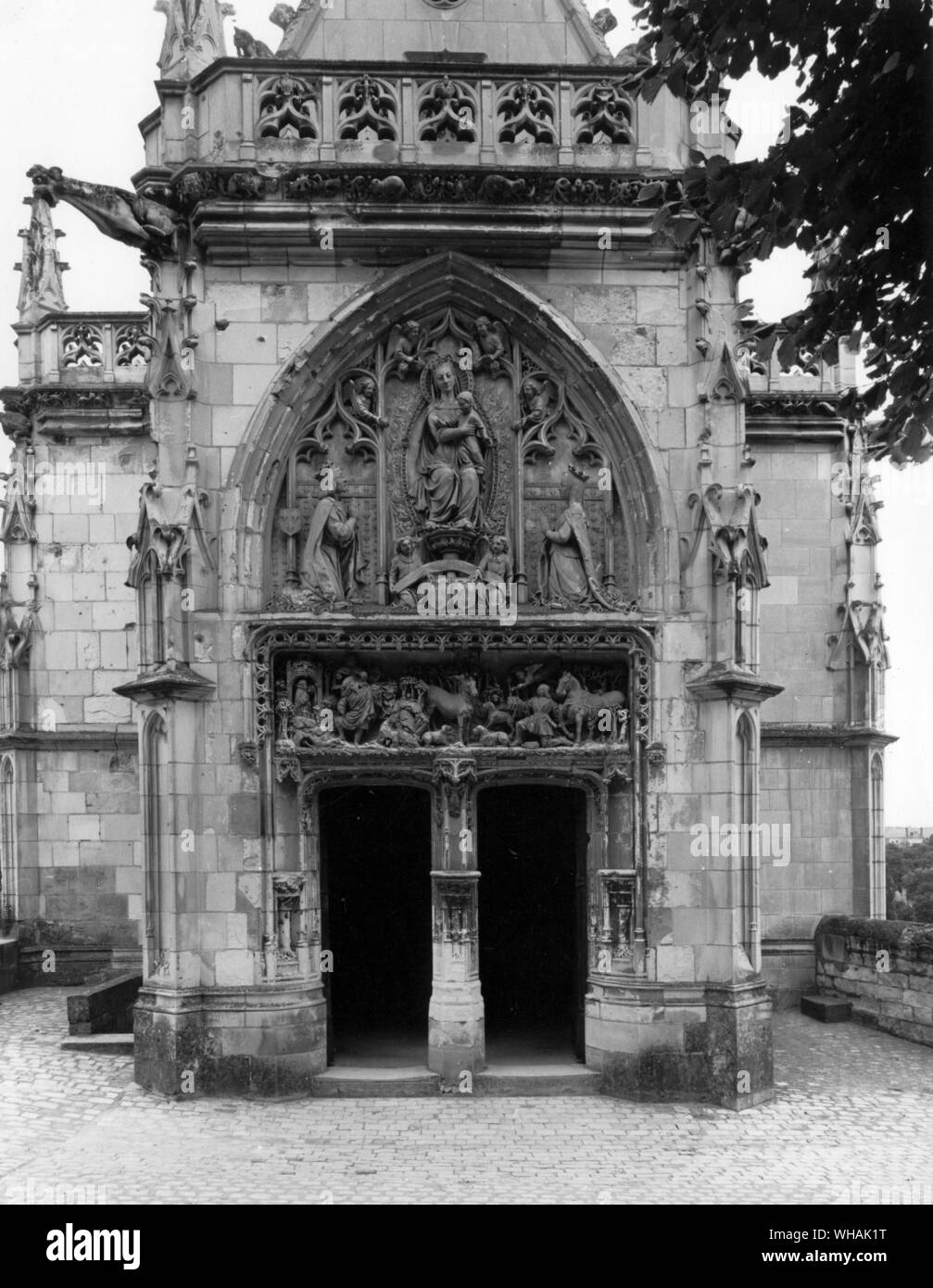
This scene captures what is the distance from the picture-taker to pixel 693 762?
11.4 metres

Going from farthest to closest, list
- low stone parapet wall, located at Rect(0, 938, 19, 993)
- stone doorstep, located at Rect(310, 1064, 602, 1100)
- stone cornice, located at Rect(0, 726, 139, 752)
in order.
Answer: stone cornice, located at Rect(0, 726, 139, 752)
low stone parapet wall, located at Rect(0, 938, 19, 993)
stone doorstep, located at Rect(310, 1064, 602, 1100)

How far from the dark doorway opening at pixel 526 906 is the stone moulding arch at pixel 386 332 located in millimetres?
3372

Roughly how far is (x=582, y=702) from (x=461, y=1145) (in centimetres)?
406

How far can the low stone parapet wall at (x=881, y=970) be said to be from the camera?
12.9 meters

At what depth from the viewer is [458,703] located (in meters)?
11.5

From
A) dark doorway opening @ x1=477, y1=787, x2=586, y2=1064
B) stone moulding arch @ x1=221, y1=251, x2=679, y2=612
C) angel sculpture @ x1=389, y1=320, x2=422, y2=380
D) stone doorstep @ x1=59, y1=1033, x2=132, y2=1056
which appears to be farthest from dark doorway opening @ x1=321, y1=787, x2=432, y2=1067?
angel sculpture @ x1=389, y1=320, x2=422, y2=380

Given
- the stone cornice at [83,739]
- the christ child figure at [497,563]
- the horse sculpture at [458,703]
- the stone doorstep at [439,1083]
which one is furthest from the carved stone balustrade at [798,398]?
the stone cornice at [83,739]

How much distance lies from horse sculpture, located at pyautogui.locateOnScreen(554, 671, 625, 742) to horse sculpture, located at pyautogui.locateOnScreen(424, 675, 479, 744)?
2.71ft

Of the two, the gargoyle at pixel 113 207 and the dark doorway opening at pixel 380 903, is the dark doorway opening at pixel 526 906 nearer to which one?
the dark doorway opening at pixel 380 903

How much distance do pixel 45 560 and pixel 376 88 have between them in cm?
772

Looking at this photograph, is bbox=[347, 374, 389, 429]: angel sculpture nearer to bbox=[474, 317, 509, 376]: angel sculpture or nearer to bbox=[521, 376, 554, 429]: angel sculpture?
bbox=[474, 317, 509, 376]: angel sculpture

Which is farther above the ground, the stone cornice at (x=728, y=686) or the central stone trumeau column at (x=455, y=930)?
the stone cornice at (x=728, y=686)

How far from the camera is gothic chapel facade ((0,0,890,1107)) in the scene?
11.1 meters
